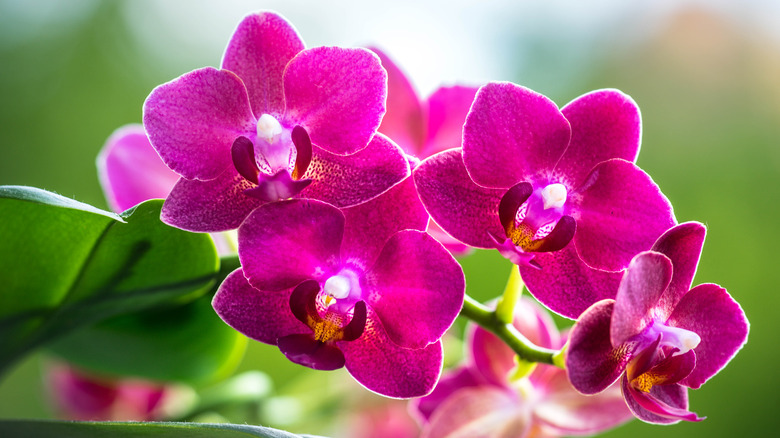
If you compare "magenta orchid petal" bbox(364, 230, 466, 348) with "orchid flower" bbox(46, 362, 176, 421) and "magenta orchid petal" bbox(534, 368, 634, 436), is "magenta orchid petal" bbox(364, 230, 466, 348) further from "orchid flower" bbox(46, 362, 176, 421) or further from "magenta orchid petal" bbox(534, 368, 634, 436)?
"orchid flower" bbox(46, 362, 176, 421)

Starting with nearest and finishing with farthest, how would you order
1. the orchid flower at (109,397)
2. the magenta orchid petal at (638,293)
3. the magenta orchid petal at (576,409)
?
1. the magenta orchid petal at (638,293)
2. the magenta orchid petal at (576,409)
3. the orchid flower at (109,397)

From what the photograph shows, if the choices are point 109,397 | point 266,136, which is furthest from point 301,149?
point 109,397

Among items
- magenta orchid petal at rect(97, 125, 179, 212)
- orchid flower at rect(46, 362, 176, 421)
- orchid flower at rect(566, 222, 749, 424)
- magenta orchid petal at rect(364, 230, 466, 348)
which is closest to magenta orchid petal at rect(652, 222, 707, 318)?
orchid flower at rect(566, 222, 749, 424)

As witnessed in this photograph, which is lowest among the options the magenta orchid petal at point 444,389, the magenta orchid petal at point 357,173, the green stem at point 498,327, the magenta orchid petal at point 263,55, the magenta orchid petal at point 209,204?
the magenta orchid petal at point 444,389

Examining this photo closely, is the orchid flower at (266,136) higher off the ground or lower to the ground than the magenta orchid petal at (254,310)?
higher

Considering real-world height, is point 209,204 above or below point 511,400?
above

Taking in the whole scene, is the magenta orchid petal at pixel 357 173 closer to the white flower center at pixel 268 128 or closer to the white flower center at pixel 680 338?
the white flower center at pixel 268 128

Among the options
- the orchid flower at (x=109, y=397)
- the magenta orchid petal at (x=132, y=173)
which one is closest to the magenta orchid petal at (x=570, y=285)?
the magenta orchid petal at (x=132, y=173)

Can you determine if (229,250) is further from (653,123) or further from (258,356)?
(653,123)

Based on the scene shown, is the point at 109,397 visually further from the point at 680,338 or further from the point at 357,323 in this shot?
the point at 680,338
